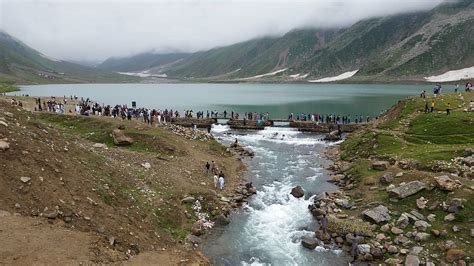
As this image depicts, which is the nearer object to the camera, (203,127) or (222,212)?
(222,212)

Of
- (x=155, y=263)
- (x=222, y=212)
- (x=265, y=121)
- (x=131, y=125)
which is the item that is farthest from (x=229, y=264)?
(x=265, y=121)

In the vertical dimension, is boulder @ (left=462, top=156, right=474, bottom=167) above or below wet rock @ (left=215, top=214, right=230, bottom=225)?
above

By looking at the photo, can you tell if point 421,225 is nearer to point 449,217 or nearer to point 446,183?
point 449,217

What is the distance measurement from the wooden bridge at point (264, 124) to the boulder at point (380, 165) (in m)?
37.4

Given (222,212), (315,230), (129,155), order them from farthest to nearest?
1. (129,155)
2. (222,212)
3. (315,230)

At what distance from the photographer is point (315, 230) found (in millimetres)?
36156

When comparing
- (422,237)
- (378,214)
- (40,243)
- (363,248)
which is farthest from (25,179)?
(422,237)

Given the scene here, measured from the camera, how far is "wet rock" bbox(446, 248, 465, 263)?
93.2 feet

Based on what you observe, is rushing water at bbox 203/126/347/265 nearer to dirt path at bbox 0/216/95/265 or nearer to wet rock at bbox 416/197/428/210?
wet rock at bbox 416/197/428/210

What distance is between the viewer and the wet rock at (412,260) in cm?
2844

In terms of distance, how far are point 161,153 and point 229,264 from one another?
1044 inches

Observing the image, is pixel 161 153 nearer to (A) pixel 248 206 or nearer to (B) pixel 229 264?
(A) pixel 248 206

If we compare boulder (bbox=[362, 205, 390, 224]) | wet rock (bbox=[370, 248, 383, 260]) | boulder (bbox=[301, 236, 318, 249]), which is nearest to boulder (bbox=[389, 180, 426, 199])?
boulder (bbox=[362, 205, 390, 224])

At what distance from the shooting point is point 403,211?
36281 millimetres
